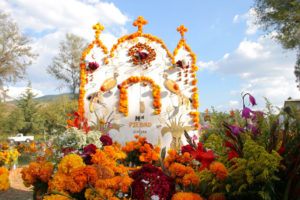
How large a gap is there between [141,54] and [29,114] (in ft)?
63.7

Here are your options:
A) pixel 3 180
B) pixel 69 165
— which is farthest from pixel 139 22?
pixel 69 165

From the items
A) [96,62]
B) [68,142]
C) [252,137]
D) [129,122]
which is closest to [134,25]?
[96,62]

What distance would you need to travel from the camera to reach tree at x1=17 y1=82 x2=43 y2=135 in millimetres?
21047

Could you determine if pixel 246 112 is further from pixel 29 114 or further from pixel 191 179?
pixel 29 114

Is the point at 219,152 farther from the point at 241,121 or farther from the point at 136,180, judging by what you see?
the point at 136,180

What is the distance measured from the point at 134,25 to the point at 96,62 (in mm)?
1625

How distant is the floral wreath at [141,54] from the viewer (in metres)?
6.41

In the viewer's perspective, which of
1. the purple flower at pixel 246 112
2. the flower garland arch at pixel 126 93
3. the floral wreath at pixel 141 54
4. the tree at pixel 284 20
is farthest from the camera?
the tree at pixel 284 20

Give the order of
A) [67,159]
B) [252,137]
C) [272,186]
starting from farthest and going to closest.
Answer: [67,159]
[252,137]
[272,186]

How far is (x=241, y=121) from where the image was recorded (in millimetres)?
1314

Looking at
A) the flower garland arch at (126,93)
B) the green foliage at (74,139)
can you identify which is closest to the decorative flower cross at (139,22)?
the flower garland arch at (126,93)

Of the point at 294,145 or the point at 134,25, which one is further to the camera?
the point at 134,25

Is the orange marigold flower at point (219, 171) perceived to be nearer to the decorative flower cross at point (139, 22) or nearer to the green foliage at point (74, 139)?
the green foliage at point (74, 139)

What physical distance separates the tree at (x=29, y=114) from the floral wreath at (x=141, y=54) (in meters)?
17.7
